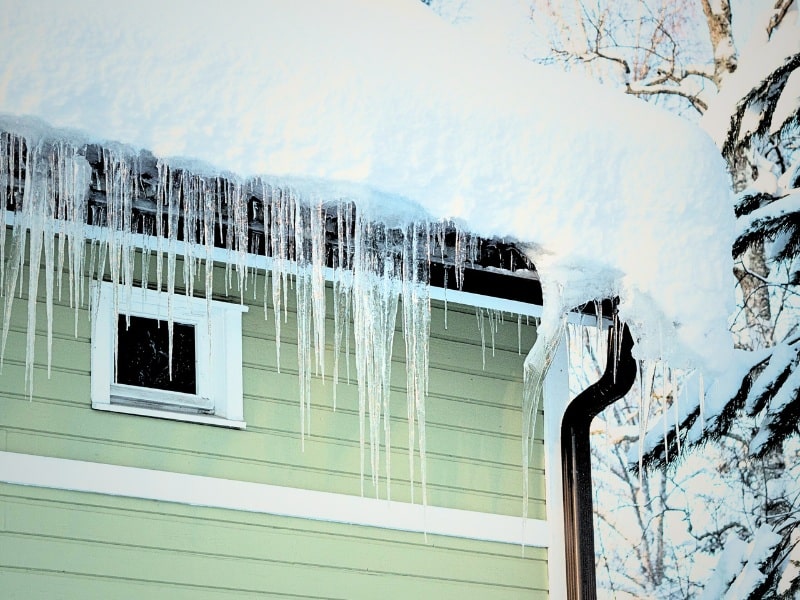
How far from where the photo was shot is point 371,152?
387 centimetres

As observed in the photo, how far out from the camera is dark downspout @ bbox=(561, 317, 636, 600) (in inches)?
206

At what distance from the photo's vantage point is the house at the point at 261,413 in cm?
427

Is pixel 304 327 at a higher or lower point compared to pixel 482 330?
lower

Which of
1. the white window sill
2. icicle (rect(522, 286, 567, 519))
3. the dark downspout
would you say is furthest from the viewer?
the dark downspout

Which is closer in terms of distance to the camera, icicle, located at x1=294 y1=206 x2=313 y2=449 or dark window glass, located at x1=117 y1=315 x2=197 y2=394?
icicle, located at x1=294 y1=206 x2=313 y2=449

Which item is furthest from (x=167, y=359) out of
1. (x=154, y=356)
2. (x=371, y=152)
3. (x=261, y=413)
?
(x=371, y=152)

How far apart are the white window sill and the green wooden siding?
0.10 ft

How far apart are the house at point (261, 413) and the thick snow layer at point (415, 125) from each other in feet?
0.71

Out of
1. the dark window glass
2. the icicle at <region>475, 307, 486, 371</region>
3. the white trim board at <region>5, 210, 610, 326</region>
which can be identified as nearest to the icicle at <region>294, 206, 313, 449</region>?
the white trim board at <region>5, 210, 610, 326</region>

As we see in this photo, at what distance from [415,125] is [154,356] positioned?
5.33 feet

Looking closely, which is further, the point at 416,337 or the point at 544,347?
the point at 416,337

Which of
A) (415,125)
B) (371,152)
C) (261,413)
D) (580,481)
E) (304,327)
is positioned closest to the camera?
(371,152)

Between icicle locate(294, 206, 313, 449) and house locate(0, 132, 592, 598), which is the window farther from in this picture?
icicle locate(294, 206, 313, 449)

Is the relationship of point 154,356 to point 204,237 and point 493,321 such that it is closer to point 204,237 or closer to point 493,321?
point 204,237
